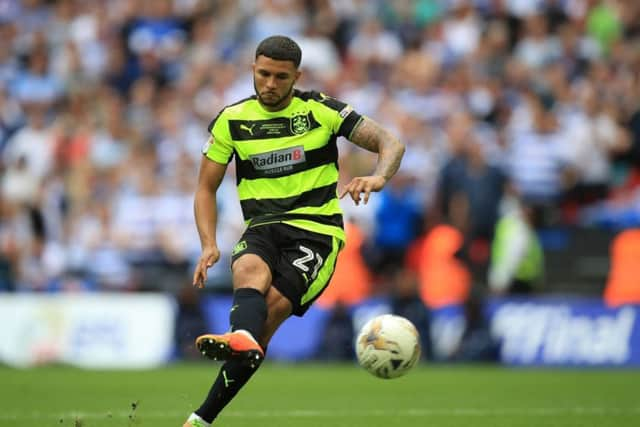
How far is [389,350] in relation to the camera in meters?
8.38

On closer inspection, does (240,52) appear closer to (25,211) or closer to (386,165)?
(25,211)

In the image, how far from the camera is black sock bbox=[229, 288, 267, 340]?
7.36 m

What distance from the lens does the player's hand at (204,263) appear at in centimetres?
786

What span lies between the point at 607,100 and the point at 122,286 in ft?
25.3

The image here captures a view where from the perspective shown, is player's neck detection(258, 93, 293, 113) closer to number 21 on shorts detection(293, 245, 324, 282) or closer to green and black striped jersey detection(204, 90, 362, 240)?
green and black striped jersey detection(204, 90, 362, 240)

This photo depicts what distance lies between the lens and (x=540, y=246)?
17219mm

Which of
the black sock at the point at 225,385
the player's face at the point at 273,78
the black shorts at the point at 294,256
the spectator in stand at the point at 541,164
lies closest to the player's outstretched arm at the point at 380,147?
the black shorts at the point at 294,256

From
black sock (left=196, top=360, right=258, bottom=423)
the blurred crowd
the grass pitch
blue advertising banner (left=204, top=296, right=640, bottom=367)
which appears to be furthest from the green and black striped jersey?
blue advertising banner (left=204, top=296, right=640, bottom=367)

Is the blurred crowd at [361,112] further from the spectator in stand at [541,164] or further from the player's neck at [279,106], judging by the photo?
the player's neck at [279,106]

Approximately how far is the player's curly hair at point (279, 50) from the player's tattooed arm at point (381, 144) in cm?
61

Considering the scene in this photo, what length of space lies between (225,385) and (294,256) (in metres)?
0.94

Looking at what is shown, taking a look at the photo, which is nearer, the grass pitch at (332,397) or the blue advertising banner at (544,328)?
the grass pitch at (332,397)

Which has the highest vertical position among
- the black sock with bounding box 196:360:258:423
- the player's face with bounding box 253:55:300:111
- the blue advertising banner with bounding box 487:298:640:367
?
the player's face with bounding box 253:55:300:111

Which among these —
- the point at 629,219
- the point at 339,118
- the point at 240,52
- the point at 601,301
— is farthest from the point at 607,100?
the point at 339,118
